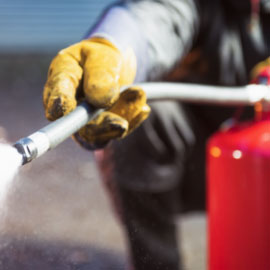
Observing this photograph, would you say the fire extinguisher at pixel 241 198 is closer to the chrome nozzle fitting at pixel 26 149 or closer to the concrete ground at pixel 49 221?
the concrete ground at pixel 49 221

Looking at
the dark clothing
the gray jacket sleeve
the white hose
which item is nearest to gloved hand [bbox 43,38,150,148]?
the white hose

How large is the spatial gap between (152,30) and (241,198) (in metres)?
0.46

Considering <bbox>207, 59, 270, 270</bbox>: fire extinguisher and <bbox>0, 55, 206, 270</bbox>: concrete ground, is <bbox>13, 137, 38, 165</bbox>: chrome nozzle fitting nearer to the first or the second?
<bbox>0, 55, 206, 270</bbox>: concrete ground

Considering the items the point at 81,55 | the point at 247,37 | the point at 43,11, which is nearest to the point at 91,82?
the point at 81,55

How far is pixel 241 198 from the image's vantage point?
972 mm

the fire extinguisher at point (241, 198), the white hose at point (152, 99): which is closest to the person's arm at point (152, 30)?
the white hose at point (152, 99)

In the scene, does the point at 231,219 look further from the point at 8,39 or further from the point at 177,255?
the point at 8,39

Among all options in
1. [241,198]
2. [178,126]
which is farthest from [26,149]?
[178,126]

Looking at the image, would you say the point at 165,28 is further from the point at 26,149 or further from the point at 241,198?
the point at 26,149

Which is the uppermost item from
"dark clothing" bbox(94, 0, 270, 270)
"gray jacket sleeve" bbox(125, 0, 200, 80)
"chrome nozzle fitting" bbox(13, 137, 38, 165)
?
"chrome nozzle fitting" bbox(13, 137, 38, 165)

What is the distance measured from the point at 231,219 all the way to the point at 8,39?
441 centimetres

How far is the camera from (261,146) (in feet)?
3.15

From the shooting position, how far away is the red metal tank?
3.11 ft

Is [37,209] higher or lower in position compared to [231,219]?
higher
